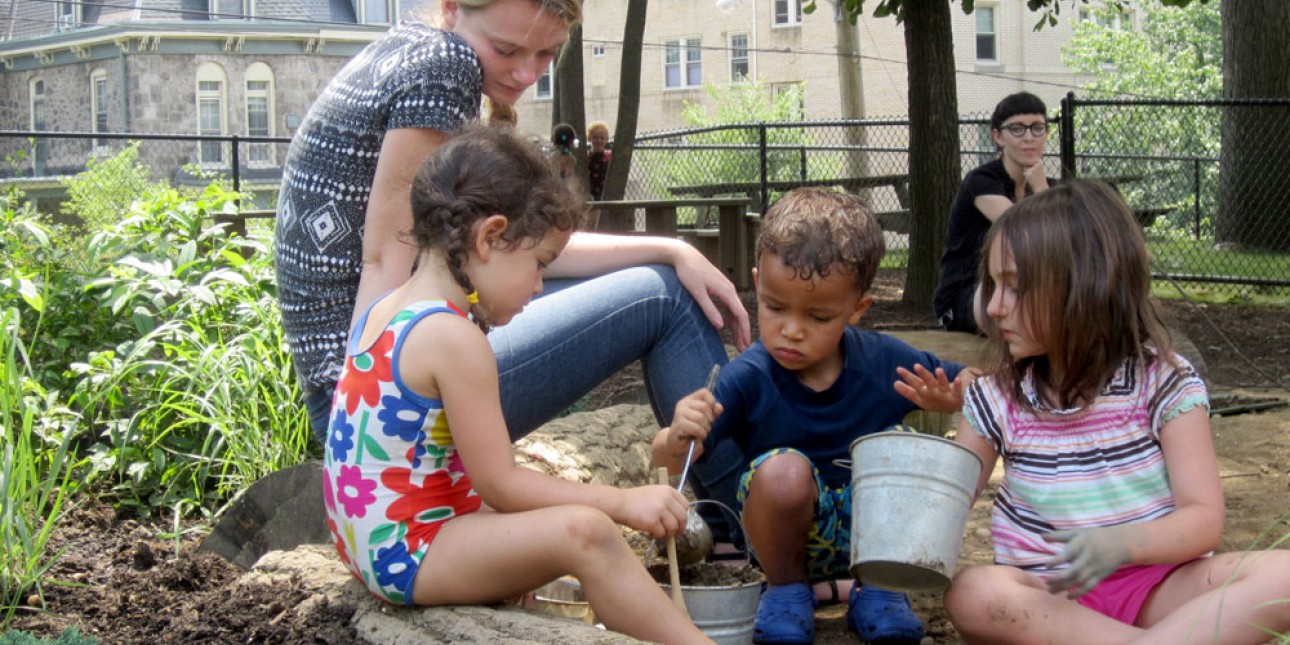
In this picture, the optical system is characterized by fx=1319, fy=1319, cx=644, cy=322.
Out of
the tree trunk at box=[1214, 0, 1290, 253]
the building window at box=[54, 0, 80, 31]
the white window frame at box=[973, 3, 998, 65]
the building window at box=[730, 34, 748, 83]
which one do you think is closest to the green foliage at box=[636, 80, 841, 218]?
the tree trunk at box=[1214, 0, 1290, 253]

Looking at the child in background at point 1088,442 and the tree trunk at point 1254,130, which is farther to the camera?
the tree trunk at point 1254,130

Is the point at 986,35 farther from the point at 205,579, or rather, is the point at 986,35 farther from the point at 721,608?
the point at 721,608

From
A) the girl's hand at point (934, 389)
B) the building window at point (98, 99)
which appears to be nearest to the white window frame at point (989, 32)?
the building window at point (98, 99)

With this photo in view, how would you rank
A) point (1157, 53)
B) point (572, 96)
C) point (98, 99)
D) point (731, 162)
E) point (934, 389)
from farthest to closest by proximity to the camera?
point (98, 99)
point (1157, 53)
point (731, 162)
point (572, 96)
point (934, 389)

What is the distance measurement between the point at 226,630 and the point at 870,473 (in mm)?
1219

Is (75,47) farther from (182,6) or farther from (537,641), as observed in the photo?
(537,641)

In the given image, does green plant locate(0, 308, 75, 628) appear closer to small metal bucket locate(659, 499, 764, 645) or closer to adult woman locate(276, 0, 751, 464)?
adult woman locate(276, 0, 751, 464)

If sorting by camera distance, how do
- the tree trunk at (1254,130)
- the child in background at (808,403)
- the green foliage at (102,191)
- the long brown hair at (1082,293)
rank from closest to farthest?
the long brown hair at (1082,293) → the child in background at (808,403) → the tree trunk at (1254,130) → the green foliage at (102,191)

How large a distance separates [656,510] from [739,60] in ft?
104

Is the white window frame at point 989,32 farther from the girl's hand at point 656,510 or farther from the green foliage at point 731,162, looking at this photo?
the girl's hand at point 656,510

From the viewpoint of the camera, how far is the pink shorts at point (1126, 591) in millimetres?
2338

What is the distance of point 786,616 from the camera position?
265 cm

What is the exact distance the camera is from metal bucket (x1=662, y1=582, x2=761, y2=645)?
94.0 inches

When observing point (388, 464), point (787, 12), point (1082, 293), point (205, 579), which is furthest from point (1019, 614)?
→ point (787, 12)
